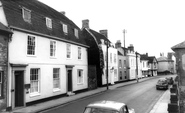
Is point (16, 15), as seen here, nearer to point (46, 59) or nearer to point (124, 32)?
point (46, 59)

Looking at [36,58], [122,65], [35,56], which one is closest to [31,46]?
[35,56]

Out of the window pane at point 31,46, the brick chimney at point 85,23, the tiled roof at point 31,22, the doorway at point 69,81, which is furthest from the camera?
the brick chimney at point 85,23

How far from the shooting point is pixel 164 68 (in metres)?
86.6

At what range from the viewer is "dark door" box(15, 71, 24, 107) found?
1409cm

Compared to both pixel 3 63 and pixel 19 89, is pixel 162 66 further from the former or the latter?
pixel 3 63

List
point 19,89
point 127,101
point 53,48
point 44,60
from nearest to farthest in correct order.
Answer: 1. point 19,89
2. point 127,101
3. point 44,60
4. point 53,48

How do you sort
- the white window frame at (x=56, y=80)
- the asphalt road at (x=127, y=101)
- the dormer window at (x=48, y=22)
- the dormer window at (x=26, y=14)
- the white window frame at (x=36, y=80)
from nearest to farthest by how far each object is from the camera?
the asphalt road at (x=127, y=101)
the white window frame at (x=36, y=80)
the dormer window at (x=26, y=14)
the white window frame at (x=56, y=80)
the dormer window at (x=48, y=22)

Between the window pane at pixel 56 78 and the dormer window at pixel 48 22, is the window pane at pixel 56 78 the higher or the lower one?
the lower one

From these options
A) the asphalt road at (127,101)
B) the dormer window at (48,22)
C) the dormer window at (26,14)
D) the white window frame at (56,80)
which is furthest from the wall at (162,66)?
the dormer window at (26,14)

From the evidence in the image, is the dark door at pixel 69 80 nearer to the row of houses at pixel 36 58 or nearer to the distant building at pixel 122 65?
the row of houses at pixel 36 58

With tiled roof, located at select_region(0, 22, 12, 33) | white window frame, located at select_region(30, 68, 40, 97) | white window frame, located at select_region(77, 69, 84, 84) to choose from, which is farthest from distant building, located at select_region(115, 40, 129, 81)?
tiled roof, located at select_region(0, 22, 12, 33)

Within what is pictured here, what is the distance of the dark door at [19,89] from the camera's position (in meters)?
14.1

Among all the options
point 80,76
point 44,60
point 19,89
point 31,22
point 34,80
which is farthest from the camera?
point 80,76

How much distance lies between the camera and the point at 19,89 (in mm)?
14242
